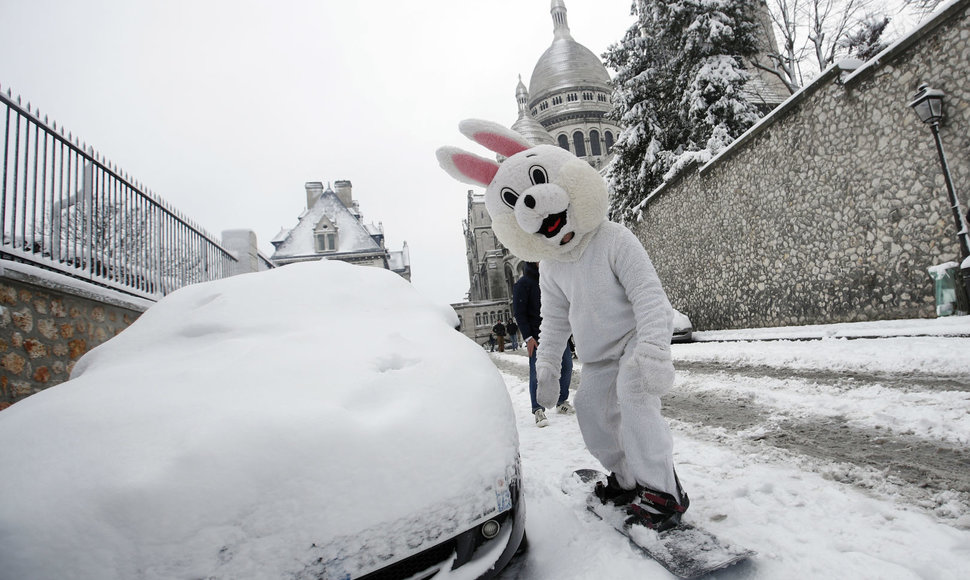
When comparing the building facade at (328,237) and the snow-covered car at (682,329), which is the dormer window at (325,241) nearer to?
the building facade at (328,237)

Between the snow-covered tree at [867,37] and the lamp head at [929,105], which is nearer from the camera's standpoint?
the lamp head at [929,105]

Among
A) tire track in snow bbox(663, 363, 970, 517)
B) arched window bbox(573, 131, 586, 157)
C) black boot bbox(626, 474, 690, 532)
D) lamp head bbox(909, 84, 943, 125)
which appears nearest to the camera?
black boot bbox(626, 474, 690, 532)

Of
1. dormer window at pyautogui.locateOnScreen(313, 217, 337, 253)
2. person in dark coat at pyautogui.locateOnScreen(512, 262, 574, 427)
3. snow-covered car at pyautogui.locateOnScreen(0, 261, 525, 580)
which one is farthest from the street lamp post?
dormer window at pyautogui.locateOnScreen(313, 217, 337, 253)

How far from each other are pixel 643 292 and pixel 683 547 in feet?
3.24

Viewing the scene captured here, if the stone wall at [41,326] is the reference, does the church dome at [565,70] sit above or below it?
above

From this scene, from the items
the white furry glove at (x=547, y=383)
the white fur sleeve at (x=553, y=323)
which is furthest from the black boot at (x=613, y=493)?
the white fur sleeve at (x=553, y=323)

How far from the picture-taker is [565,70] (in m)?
56.9

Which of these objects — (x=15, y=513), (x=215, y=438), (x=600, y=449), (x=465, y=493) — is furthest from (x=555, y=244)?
(x=15, y=513)

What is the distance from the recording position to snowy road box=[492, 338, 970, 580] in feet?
5.30

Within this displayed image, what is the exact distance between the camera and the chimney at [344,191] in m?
40.7

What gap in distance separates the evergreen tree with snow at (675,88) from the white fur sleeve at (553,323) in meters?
13.3

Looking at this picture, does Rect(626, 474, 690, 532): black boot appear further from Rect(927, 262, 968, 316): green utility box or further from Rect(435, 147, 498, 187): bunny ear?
Rect(927, 262, 968, 316): green utility box

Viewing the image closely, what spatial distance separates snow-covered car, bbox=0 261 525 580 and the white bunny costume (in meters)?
0.59

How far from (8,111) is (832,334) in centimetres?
1064
